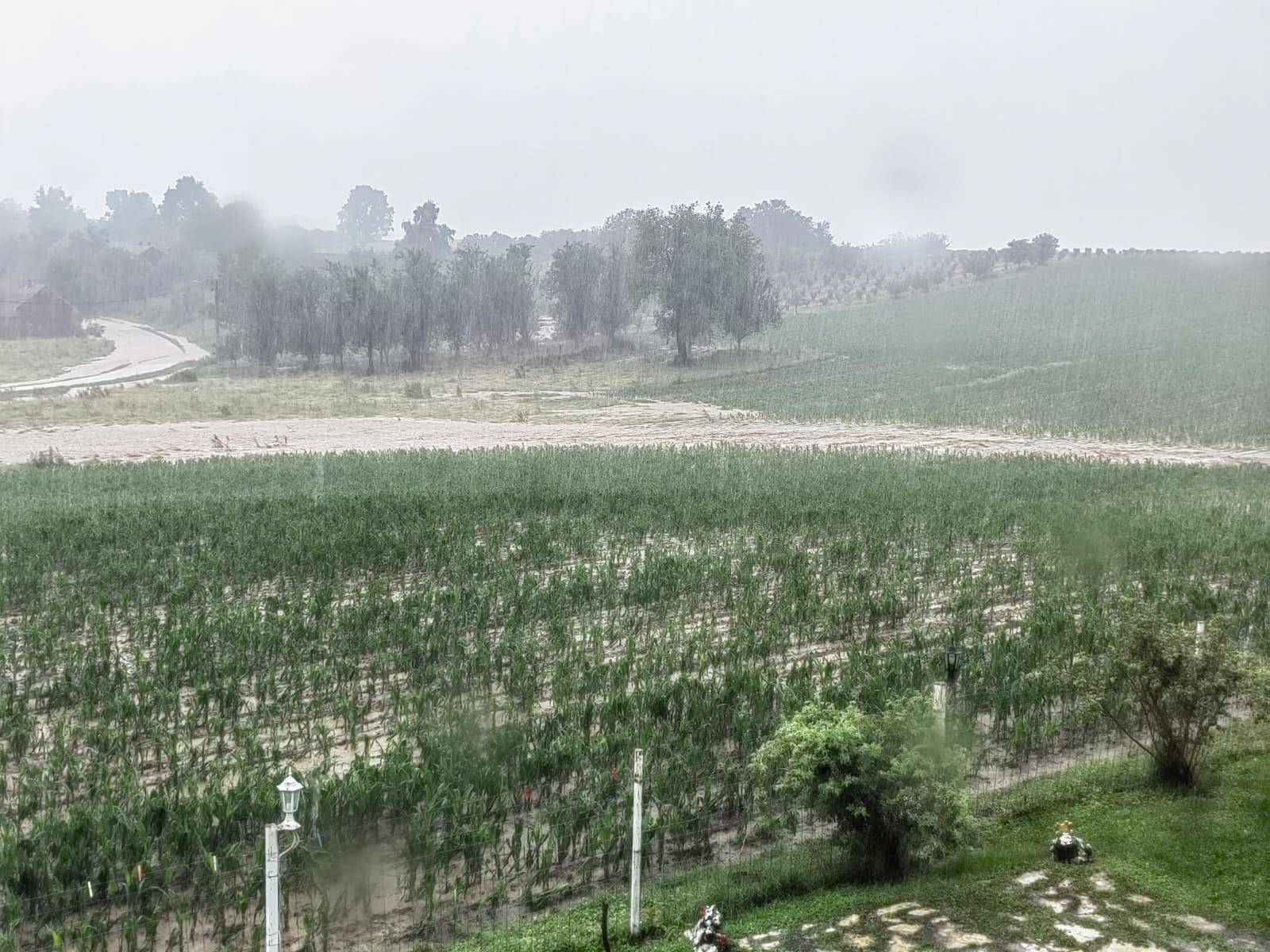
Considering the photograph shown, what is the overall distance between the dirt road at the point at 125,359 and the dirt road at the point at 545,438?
17.1m

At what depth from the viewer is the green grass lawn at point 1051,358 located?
50.5 m

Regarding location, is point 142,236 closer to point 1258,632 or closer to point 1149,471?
point 1149,471

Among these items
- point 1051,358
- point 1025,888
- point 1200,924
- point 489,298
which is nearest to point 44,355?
point 489,298

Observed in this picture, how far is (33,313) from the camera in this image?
8550cm

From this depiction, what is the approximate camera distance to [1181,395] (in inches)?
2136

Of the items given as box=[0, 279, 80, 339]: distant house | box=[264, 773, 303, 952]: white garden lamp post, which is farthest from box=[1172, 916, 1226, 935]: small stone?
box=[0, 279, 80, 339]: distant house

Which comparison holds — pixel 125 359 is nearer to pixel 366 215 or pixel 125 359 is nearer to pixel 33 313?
pixel 33 313

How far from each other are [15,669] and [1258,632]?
1503 cm

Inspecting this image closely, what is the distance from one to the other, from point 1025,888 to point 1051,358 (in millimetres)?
69768

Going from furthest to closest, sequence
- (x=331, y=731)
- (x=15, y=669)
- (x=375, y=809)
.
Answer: (x=15, y=669) < (x=331, y=731) < (x=375, y=809)

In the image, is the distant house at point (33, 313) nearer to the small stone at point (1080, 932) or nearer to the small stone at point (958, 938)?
the small stone at point (958, 938)

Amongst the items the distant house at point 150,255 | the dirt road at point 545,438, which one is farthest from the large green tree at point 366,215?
the dirt road at point 545,438

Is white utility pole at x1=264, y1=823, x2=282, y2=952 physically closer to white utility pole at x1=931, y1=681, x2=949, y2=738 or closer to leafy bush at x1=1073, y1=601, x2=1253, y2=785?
white utility pole at x1=931, y1=681, x2=949, y2=738

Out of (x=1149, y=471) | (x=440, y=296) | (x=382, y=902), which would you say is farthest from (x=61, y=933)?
(x=440, y=296)
